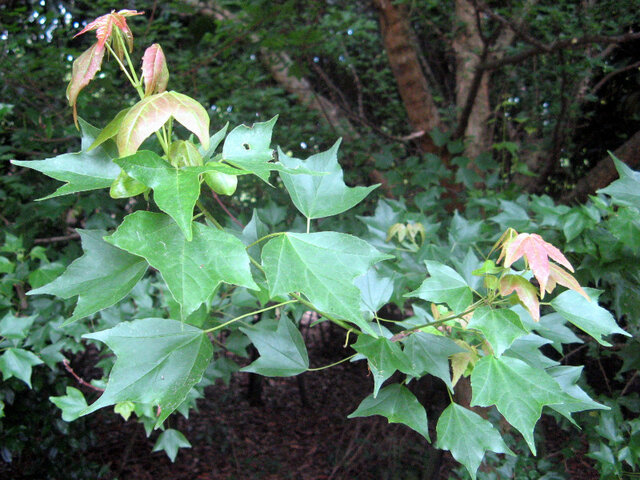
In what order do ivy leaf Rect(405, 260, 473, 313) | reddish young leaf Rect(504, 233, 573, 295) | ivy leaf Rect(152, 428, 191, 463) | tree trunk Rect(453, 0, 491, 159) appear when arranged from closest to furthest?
reddish young leaf Rect(504, 233, 573, 295)
ivy leaf Rect(405, 260, 473, 313)
ivy leaf Rect(152, 428, 191, 463)
tree trunk Rect(453, 0, 491, 159)

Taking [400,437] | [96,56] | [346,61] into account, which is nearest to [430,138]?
[346,61]

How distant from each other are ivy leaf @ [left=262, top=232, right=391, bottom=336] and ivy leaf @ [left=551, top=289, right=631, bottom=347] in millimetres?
349

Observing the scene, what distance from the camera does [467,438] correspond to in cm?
85

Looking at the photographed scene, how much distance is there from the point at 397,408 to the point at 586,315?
348 mm

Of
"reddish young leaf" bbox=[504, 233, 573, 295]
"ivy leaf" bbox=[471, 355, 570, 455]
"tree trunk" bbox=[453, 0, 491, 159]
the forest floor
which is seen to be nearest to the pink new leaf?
"reddish young leaf" bbox=[504, 233, 573, 295]

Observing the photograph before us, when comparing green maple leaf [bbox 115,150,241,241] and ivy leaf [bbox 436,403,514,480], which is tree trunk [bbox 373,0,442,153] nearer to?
ivy leaf [bbox 436,403,514,480]

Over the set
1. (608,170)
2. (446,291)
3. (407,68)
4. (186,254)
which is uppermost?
(186,254)

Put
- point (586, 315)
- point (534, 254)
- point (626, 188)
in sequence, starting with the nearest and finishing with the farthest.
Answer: point (534, 254) < point (586, 315) < point (626, 188)

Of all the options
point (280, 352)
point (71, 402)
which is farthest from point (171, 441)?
point (280, 352)

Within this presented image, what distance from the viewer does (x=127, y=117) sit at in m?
0.60

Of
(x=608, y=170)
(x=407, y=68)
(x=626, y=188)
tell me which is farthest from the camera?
(x=407, y=68)

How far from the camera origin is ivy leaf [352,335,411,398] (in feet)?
2.52

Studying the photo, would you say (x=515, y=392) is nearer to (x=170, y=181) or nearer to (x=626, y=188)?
(x=170, y=181)

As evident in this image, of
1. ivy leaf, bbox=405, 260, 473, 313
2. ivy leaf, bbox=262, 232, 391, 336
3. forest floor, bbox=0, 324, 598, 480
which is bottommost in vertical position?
forest floor, bbox=0, 324, 598, 480
